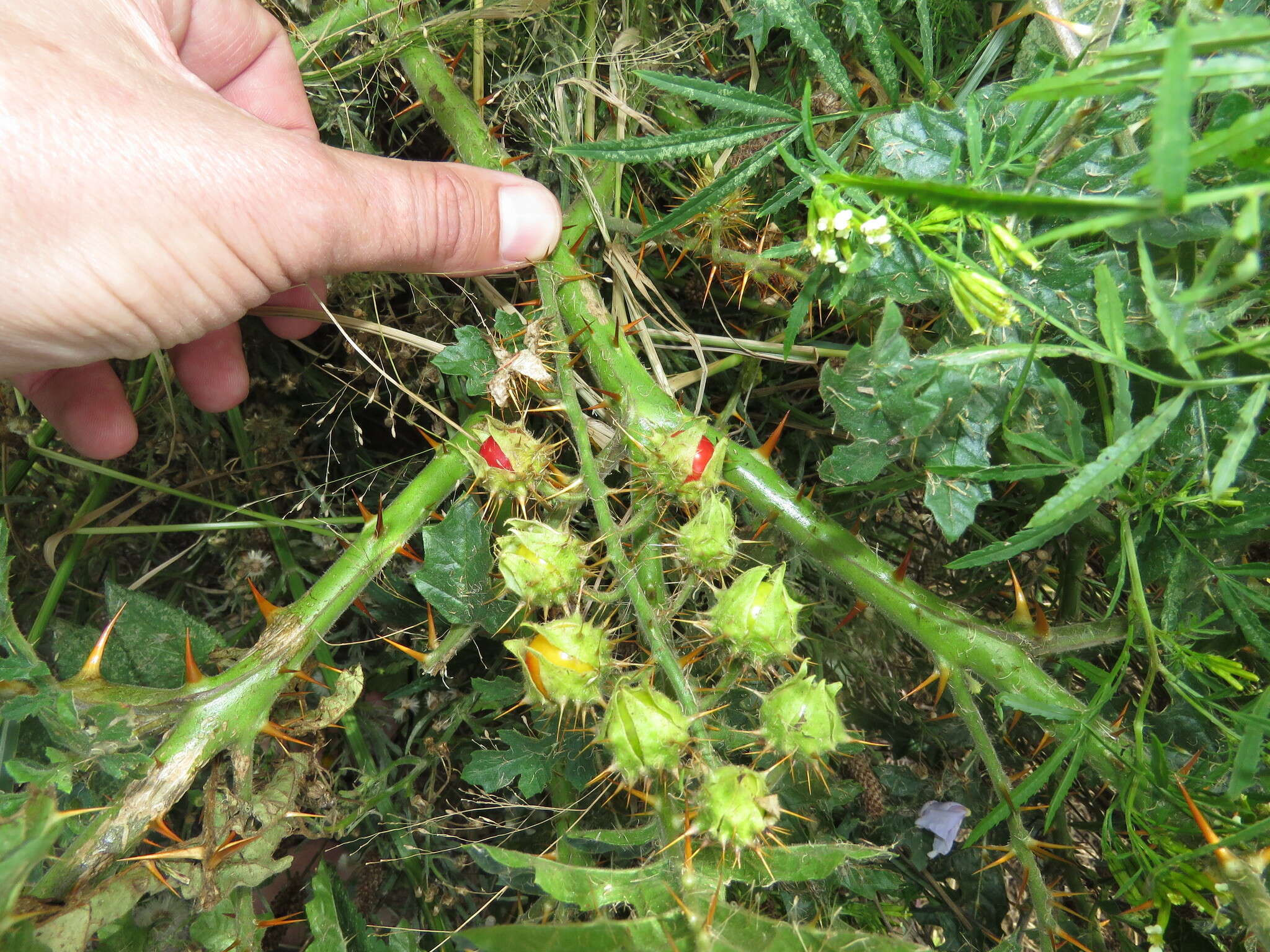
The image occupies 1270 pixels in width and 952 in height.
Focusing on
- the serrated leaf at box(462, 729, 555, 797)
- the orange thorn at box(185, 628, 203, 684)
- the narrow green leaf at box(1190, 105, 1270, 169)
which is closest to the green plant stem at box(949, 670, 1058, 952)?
the serrated leaf at box(462, 729, 555, 797)

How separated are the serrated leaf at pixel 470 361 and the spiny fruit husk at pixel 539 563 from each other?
0.43m

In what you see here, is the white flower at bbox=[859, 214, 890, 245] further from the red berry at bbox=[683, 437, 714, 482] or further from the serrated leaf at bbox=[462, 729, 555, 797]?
the serrated leaf at bbox=[462, 729, 555, 797]

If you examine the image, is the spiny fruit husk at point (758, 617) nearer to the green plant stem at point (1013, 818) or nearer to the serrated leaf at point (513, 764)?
the green plant stem at point (1013, 818)

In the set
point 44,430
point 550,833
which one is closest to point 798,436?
point 550,833

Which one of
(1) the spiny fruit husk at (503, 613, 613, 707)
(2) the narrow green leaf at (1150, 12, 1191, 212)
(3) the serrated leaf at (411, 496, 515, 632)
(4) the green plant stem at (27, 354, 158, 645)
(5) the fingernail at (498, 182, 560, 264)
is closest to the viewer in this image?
(2) the narrow green leaf at (1150, 12, 1191, 212)

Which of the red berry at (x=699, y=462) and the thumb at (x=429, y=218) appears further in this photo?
Answer: the thumb at (x=429, y=218)

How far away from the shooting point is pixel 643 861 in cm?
133

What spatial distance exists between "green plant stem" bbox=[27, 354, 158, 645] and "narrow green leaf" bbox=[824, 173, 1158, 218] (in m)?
1.73

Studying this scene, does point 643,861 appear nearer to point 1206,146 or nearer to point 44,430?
point 1206,146

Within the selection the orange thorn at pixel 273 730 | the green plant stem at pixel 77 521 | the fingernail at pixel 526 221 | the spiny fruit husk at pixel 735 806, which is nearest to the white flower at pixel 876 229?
the fingernail at pixel 526 221

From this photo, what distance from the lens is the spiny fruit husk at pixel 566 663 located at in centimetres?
105

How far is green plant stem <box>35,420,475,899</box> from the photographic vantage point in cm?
113

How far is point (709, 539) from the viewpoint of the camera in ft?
3.69

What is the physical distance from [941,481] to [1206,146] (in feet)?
2.03
